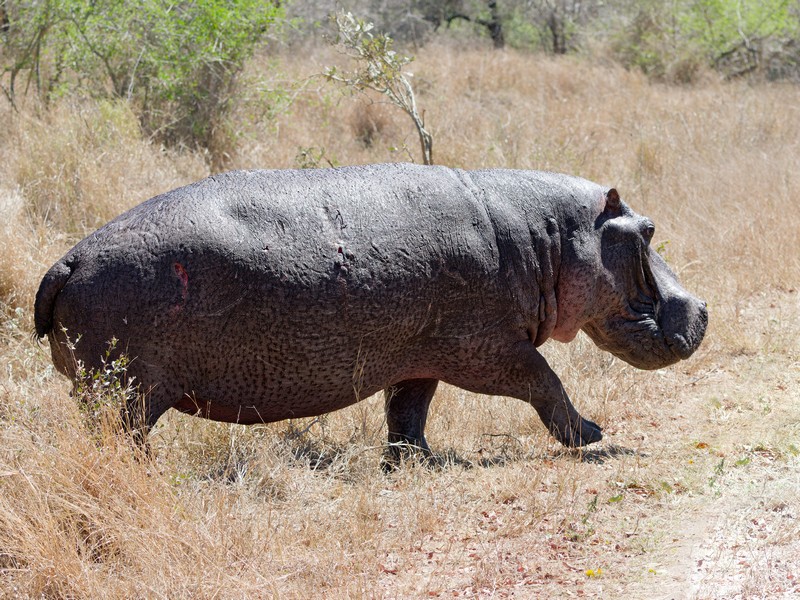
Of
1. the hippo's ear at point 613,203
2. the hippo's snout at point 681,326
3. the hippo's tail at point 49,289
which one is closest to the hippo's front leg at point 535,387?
the hippo's snout at point 681,326

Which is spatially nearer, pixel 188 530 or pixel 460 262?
pixel 188 530

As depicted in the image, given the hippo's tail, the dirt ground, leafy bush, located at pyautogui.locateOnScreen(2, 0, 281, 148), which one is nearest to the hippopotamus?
the hippo's tail

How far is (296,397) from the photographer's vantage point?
439cm

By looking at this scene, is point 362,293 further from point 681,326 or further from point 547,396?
point 681,326

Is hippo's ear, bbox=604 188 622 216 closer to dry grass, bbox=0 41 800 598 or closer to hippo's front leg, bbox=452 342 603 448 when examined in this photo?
hippo's front leg, bbox=452 342 603 448

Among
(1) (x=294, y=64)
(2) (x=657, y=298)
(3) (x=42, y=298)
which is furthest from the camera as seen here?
(1) (x=294, y=64)

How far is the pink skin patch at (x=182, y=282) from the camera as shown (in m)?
4.01

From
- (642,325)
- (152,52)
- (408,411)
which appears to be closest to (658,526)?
(642,325)

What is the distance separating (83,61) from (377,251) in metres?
7.24

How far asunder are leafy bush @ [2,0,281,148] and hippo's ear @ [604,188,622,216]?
5693 millimetres

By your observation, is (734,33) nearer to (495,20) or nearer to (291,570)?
(495,20)

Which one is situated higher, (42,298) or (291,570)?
(42,298)

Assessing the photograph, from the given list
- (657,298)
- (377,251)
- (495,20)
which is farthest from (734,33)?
(377,251)

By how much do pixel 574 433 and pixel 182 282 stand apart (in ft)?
7.44
